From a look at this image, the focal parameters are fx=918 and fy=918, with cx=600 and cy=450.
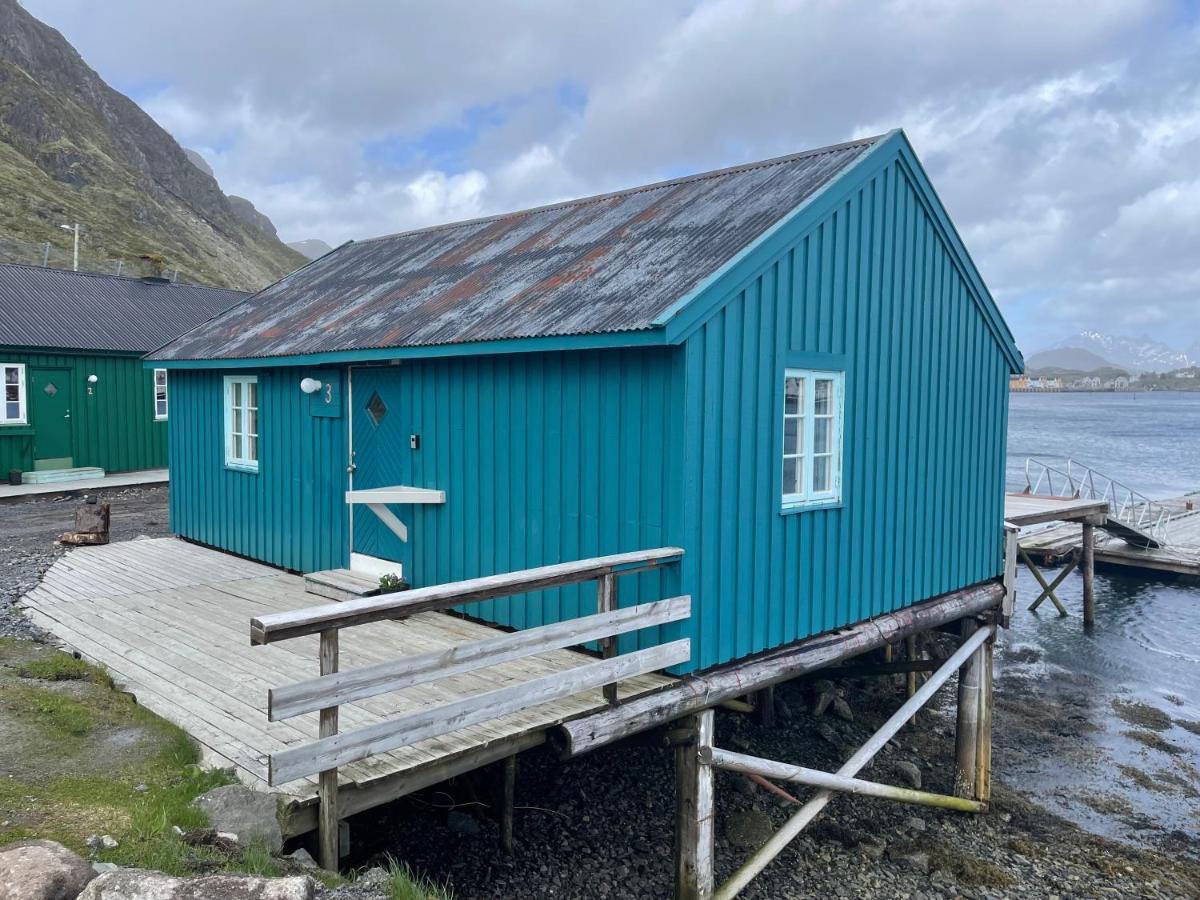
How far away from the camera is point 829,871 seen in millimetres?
8344

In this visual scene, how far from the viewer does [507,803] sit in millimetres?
7578

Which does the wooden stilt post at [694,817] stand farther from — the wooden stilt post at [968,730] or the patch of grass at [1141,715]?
the patch of grass at [1141,715]

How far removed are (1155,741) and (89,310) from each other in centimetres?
2401

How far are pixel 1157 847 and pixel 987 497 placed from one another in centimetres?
407

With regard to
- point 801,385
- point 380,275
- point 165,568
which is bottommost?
point 165,568

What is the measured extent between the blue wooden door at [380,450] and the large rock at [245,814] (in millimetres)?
4401

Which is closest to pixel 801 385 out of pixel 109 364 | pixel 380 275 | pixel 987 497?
pixel 987 497

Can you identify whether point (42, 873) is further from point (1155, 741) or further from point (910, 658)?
point (1155, 741)

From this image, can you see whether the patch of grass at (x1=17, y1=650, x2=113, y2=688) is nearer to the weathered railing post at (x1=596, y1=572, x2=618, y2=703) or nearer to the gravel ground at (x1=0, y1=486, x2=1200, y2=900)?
the gravel ground at (x1=0, y1=486, x2=1200, y2=900)

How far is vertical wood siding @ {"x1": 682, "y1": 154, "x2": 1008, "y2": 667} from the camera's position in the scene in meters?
7.07

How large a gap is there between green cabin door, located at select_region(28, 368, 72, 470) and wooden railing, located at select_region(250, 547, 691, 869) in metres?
18.6

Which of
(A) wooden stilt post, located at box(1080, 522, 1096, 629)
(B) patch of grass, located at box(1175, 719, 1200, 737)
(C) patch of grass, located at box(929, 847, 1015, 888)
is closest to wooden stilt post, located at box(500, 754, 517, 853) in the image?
(C) patch of grass, located at box(929, 847, 1015, 888)

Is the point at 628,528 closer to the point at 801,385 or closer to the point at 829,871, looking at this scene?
the point at 801,385

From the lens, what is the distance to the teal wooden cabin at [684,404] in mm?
7055
